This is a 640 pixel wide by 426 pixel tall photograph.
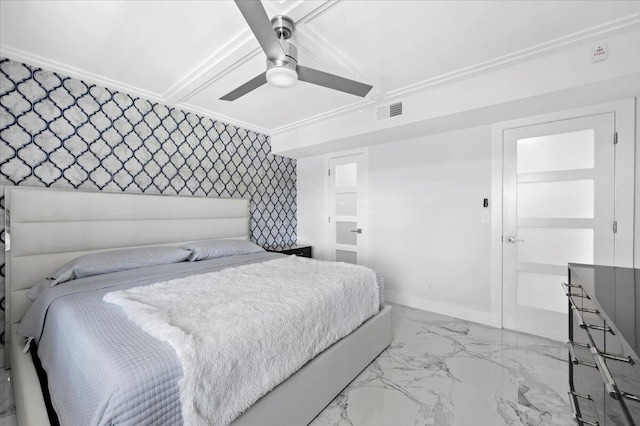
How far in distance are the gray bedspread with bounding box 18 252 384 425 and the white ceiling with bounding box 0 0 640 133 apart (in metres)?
1.78

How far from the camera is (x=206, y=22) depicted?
1.78 meters

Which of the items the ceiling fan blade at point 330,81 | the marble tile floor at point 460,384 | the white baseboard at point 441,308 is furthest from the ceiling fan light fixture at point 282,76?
the white baseboard at point 441,308

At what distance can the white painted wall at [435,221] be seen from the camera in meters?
2.99

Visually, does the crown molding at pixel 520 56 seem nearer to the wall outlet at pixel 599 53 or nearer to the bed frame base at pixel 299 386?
the wall outlet at pixel 599 53

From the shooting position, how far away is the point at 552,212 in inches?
102

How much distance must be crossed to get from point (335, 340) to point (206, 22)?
2243 mm

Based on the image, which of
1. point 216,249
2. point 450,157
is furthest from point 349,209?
point 216,249

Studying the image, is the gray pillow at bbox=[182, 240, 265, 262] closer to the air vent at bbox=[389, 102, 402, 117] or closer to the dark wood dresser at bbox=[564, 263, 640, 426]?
the air vent at bbox=[389, 102, 402, 117]

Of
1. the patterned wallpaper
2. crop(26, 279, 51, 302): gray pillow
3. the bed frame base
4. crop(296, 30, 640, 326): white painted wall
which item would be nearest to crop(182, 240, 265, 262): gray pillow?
the patterned wallpaper

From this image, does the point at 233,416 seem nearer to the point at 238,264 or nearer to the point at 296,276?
the point at 296,276

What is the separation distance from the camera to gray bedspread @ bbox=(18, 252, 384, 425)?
854mm

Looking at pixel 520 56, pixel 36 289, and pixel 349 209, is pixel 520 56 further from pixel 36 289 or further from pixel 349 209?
pixel 36 289

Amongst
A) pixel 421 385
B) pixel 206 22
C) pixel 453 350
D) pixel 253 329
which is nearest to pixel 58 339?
pixel 253 329

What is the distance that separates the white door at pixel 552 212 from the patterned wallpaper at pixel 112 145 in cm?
315
